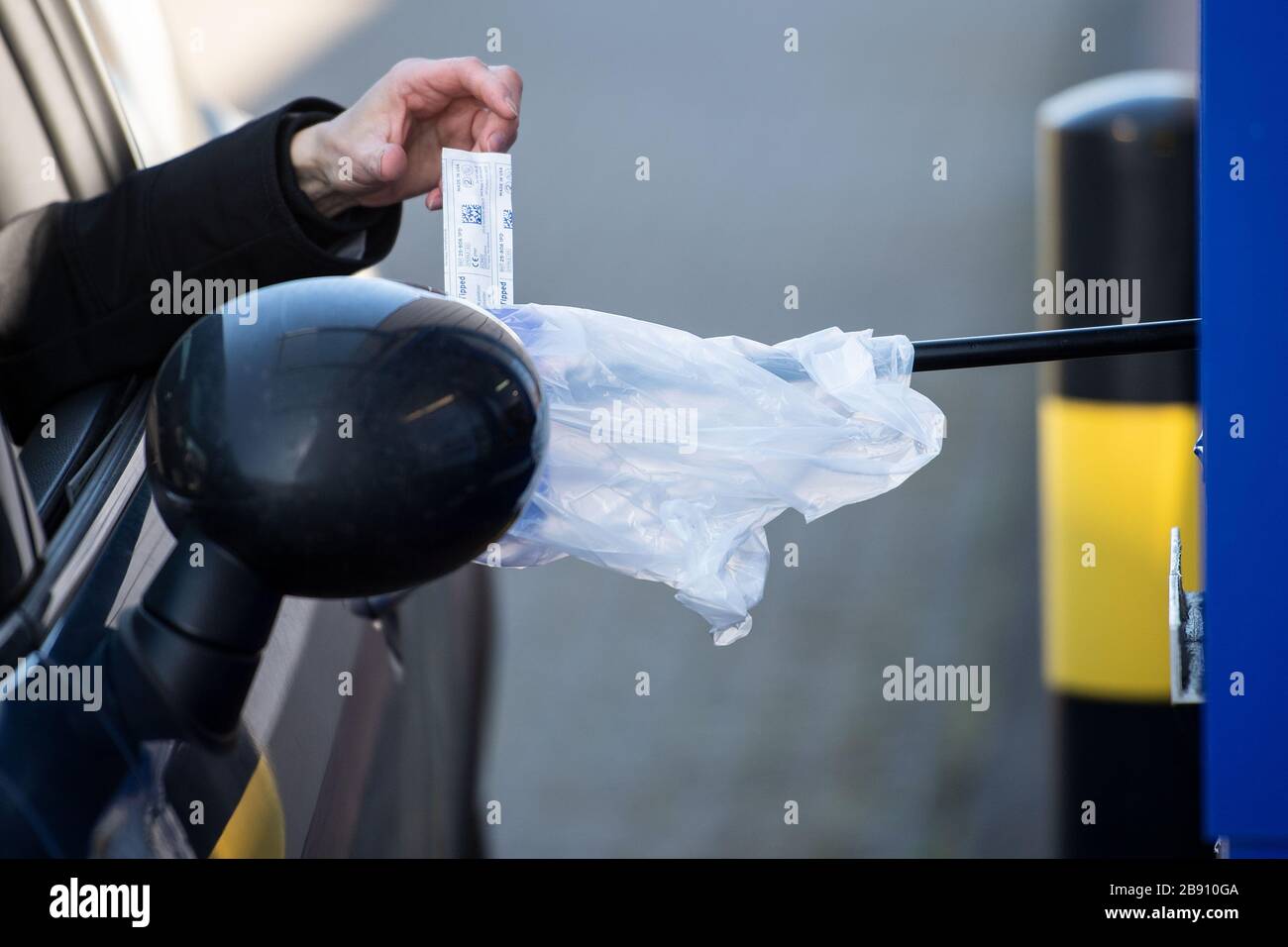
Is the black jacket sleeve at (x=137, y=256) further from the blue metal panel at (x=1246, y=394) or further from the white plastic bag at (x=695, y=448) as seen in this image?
the blue metal panel at (x=1246, y=394)

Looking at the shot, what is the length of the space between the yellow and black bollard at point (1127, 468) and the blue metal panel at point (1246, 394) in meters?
2.28

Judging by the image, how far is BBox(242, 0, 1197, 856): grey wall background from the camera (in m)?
4.42

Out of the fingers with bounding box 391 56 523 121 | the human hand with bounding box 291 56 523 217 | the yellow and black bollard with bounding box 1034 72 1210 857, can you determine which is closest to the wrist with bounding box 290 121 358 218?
the human hand with bounding box 291 56 523 217

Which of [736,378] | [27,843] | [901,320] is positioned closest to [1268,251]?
[736,378]

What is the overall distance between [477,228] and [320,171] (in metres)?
A: 0.48

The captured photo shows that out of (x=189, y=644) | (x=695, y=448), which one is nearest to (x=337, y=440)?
(x=189, y=644)

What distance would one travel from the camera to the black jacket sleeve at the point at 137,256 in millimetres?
1684

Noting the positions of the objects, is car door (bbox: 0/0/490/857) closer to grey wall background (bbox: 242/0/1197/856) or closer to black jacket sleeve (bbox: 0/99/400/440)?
black jacket sleeve (bbox: 0/99/400/440)

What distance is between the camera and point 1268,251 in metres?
1.09

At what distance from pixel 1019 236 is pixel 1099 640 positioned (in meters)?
3.49

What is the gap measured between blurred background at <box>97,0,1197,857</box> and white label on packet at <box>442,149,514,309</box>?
2.08 metres

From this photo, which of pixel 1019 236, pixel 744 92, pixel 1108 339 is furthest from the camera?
pixel 744 92

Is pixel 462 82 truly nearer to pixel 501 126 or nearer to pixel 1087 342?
pixel 501 126
